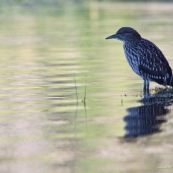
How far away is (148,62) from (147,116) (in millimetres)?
3008

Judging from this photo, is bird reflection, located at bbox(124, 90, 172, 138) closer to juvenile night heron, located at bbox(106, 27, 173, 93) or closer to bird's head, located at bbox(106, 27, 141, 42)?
juvenile night heron, located at bbox(106, 27, 173, 93)

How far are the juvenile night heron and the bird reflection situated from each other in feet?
2.29

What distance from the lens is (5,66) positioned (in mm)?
19641

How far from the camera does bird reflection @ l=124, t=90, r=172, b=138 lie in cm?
911

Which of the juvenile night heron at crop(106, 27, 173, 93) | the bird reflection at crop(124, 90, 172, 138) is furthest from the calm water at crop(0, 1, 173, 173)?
the juvenile night heron at crop(106, 27, 173, 93)

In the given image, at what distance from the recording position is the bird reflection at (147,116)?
911 cm

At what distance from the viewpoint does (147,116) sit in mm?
10211

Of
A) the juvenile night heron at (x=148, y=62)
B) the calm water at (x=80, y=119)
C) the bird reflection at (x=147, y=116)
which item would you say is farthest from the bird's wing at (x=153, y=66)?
the bird reflection at (x=147, y=116)

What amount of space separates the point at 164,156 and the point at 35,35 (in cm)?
2744

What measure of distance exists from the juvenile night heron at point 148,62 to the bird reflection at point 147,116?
2.29ft

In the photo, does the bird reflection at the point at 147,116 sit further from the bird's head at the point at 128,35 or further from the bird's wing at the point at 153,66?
the bird's head at the point at 128,35

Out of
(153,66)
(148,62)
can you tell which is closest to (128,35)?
(148,62)

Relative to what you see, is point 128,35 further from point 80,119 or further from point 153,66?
point 80,119

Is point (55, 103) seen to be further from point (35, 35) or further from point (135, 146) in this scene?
point (35, 35)
